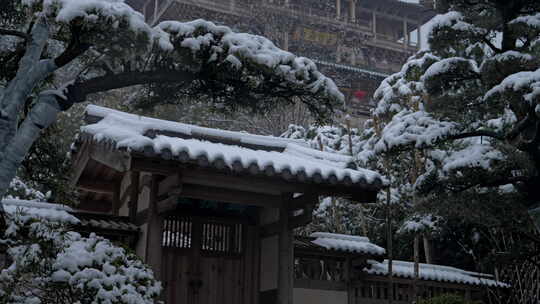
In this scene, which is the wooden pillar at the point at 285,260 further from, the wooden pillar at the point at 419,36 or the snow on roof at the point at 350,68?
the wooden pillar at the point at 419,36

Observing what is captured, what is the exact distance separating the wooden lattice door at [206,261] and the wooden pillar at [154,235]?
1.35 feet

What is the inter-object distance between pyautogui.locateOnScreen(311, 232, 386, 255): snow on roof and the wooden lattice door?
1231mm

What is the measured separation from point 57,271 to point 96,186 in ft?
16.4

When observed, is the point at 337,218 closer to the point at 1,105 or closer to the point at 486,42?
the point at 486,42

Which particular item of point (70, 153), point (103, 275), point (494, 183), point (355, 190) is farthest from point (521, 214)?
point (70, 153)

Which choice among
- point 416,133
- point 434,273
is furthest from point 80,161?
point 434,273

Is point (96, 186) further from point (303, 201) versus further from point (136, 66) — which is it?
point (136, 66)

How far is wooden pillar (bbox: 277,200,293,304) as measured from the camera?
331 inches

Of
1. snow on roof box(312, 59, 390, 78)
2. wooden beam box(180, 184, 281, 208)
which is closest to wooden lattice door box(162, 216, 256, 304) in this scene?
wooden beam box(180, 184, 281, 208)

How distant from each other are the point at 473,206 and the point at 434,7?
2.83 meters

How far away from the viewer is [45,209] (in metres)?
8.26

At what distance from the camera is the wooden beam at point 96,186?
10.3 meters

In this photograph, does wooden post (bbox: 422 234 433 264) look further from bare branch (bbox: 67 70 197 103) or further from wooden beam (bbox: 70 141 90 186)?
bare branch (bbox: 67 70 197 103)

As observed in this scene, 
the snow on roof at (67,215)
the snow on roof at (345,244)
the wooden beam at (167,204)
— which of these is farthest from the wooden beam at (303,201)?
the snow on roof at (67,215)
